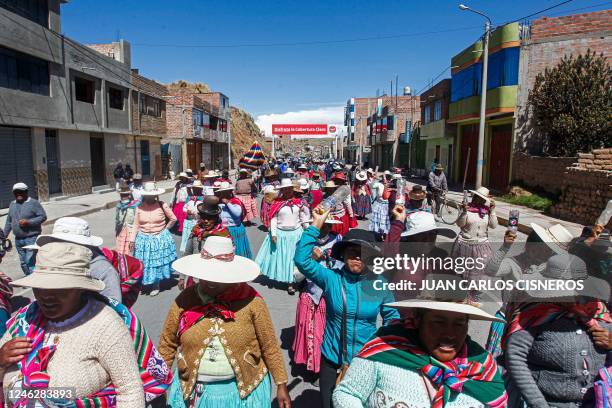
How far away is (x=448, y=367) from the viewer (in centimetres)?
186

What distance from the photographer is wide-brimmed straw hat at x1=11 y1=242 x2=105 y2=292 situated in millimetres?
1962

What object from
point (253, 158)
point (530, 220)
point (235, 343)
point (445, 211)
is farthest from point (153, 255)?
point (253, 158)

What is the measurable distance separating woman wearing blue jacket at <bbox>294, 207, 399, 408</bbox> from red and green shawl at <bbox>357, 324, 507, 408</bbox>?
0.96 m

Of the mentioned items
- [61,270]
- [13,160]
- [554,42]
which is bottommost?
[61,270]

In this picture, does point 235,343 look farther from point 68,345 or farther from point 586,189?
point 586,189

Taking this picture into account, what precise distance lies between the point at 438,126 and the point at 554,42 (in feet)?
36.6

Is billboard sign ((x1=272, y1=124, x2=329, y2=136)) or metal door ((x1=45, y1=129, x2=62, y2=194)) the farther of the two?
billboard sign ((x1=272, y1=124, x2=329, y2=136))

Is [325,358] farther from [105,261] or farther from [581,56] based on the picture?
[581,56]

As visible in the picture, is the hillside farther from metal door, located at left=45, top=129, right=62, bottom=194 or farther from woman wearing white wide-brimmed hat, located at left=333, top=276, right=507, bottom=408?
woman wearing white wide-brimmed hat, located at left=333, top=276, right=507, bottom=408

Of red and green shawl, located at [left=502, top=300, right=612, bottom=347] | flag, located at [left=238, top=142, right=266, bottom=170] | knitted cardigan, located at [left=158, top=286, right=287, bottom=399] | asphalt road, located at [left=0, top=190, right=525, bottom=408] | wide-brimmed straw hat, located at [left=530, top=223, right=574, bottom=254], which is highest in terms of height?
flag, located at [left=238, top=142, right=266, bottom=170]

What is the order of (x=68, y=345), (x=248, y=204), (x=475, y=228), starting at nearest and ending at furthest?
(x=68, y=345)
(x=475, y=228)
(x=248, y=204)

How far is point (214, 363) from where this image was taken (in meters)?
2.44

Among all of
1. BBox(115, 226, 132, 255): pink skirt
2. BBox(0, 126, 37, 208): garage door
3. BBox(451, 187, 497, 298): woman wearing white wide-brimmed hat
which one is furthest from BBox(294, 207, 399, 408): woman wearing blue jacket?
BBox(0, 126, 37, 208): garage door

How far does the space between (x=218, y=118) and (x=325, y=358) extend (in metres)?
48.3
